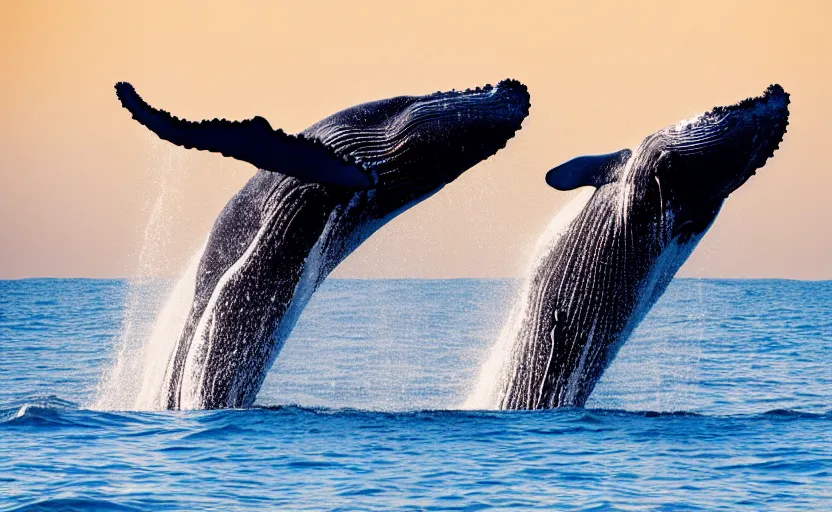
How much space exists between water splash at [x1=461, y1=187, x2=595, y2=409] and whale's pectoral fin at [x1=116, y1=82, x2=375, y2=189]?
2.62 meters

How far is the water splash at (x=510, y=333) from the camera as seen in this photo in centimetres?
1427

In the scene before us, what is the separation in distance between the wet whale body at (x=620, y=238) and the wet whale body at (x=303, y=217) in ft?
4.40

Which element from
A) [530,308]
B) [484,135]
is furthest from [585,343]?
[484,135]

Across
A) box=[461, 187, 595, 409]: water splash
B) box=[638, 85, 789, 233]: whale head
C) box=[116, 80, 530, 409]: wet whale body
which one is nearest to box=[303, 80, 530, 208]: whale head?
box=[116, 80, 530, 409]: wet whale body

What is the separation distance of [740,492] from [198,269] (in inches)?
253

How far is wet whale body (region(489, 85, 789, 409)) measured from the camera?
1377 cm

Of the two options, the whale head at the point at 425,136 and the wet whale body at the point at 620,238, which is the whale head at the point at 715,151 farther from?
the whale head at the point at 425,136

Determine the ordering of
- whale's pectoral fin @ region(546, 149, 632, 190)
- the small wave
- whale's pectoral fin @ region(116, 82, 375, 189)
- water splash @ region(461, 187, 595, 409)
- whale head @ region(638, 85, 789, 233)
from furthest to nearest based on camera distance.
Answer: water splash @ region(461, 187, 595, 409)
whale's pectoral fin @ region(546, 149, 632, 190)
whale head @ region(638, 85, 789, 233)
whale's pectoral fin @ region(116, 82, 375, 189)
the small wave

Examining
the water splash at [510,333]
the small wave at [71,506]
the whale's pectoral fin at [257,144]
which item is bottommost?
the small wave at [71,506]

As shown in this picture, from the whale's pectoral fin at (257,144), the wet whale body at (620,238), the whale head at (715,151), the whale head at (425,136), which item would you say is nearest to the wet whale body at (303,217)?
the whale head at (425,136)

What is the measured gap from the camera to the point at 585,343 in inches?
553

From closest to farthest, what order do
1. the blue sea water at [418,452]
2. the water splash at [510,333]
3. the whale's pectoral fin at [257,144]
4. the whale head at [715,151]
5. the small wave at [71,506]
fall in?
the small wave at [71,506] → the blue sea water at [418,452] → the whale's pectoral fin at [257,144] → the whale head at [715,151] → the water splash at [510,333]

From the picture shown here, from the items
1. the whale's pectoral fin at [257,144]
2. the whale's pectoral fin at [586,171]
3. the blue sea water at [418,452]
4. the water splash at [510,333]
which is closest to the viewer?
the blue sea water at [418,452]

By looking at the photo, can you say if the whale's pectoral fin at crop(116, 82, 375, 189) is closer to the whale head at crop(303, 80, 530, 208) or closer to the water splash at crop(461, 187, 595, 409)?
the whale head at crop(303, 80, 530, 208)
